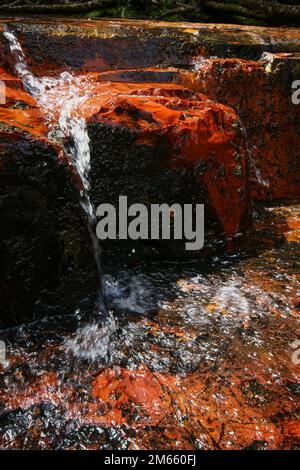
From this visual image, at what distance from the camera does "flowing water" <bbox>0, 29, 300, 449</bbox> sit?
1629 mm

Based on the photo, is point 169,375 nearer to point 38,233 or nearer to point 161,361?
point 161,361

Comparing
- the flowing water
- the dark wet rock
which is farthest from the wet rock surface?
the dark wet rock

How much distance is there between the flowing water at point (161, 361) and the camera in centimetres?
163

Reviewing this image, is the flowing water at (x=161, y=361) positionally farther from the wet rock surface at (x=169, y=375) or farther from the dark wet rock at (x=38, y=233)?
the dark wet rock at (x=38, y=233)

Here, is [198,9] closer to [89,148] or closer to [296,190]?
[296,190]

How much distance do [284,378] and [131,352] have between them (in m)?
0.83

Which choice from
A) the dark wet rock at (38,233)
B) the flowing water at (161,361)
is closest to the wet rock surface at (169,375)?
the flowing water at (161,361)

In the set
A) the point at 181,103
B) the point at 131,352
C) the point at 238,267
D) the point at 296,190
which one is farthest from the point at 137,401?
the point at 296,190

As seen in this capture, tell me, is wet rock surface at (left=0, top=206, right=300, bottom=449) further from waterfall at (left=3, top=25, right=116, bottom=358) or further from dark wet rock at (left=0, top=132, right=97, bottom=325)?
dark wet rock at (left=0, top=132, right=97, bottom=325)

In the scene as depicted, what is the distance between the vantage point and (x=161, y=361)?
2.00 meters

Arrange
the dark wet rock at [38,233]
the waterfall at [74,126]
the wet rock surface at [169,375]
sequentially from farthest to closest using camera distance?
the waterfall at [74,126] → the dark wet rock at [38,233] → the wet rock surface at [169,375]

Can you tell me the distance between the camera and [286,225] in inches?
138

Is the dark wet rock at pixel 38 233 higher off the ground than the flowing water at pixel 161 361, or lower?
higher

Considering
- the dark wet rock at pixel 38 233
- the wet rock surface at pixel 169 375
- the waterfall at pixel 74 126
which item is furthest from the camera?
the waterfall at pixel 74 126
